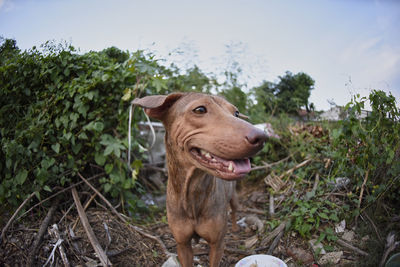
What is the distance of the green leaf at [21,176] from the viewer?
2.98 meters

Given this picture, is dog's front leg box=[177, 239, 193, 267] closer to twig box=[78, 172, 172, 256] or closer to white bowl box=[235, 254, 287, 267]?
white bowl box=[235, 254, 287, 267]

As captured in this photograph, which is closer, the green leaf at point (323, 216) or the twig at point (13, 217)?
the twig at point (13, 217)

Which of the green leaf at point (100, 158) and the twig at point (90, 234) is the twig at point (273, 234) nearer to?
the twig at point (90, 234)

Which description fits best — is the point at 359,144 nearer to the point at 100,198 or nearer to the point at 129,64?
the point at 129,64

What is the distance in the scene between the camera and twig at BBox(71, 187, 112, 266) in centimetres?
257

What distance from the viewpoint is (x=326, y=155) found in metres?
3.93

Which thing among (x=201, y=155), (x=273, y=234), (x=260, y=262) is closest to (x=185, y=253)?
(x=260, y=262)

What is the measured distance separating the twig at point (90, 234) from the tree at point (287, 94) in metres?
3.91

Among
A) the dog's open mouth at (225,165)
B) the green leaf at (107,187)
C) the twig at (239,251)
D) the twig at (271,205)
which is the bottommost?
the twig at (239,251)

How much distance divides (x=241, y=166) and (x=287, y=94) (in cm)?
599

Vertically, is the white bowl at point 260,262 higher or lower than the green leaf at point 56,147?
lower

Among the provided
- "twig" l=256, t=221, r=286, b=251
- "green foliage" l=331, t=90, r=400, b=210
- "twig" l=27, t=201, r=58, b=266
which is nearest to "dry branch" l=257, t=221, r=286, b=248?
"twig" l=256, t=221, r=286, b=251

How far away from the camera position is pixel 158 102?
1.86 meters

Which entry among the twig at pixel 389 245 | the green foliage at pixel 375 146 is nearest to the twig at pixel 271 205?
the green foliage at pixel 375 146
